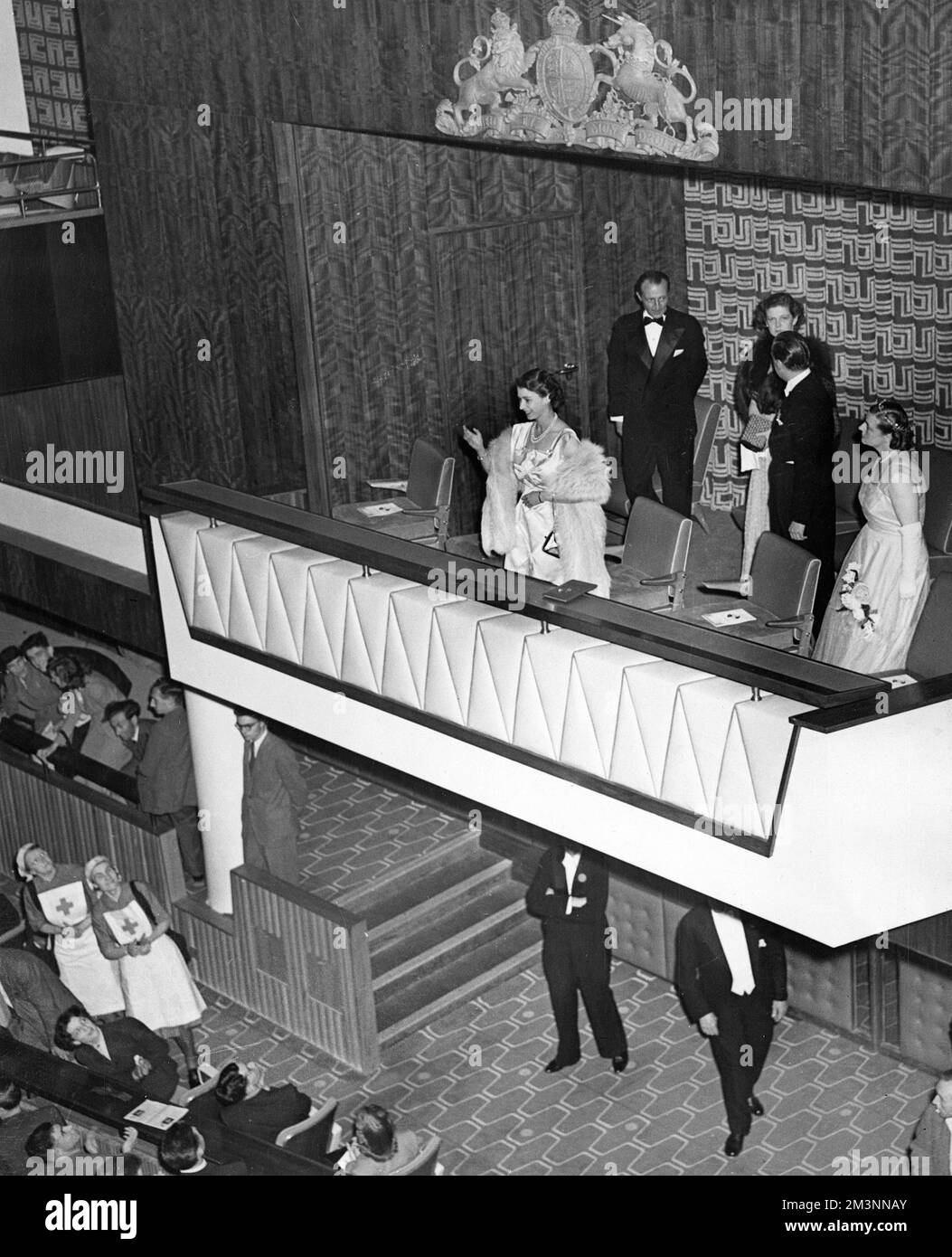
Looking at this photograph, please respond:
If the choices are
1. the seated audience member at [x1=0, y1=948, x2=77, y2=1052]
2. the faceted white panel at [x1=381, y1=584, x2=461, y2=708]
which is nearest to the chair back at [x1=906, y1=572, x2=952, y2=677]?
the faceted white panel at [x1=381, y1=584, x2=461, y2=708]

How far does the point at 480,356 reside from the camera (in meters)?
11.9

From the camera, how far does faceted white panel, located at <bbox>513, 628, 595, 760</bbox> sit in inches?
315

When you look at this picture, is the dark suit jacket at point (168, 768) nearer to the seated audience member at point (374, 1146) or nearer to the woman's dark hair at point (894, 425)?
the seated audience member at point (374, 1146)

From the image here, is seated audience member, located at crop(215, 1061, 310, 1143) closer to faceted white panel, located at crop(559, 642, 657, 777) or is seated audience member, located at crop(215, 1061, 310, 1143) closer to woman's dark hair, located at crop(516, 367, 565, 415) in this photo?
faceted white panel, located at crop(559, 642, 657, 777)

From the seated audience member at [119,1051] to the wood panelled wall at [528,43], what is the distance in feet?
16.5

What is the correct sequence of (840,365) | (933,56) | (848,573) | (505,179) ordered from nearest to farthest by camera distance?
1. (933,56)
2. (848,573)
3. (840,365)
4. (505,179)

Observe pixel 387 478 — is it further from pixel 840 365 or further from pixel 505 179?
pixel 840 365

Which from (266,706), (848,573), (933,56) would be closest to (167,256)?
(266,706)

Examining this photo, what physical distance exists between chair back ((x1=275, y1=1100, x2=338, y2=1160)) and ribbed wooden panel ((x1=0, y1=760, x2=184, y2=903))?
10.6 feet

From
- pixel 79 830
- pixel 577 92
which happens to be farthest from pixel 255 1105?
pixel 577 92

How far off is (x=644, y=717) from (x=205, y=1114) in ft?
11.1

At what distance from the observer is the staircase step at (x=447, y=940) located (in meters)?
11.4

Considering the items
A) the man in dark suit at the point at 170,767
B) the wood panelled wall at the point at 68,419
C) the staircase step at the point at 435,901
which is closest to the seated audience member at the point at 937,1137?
the staircase step at the point at 435,901

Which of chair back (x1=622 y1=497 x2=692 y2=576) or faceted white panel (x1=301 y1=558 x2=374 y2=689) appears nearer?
chair back (x1=622 y1=497 x2=692 y2=576)
